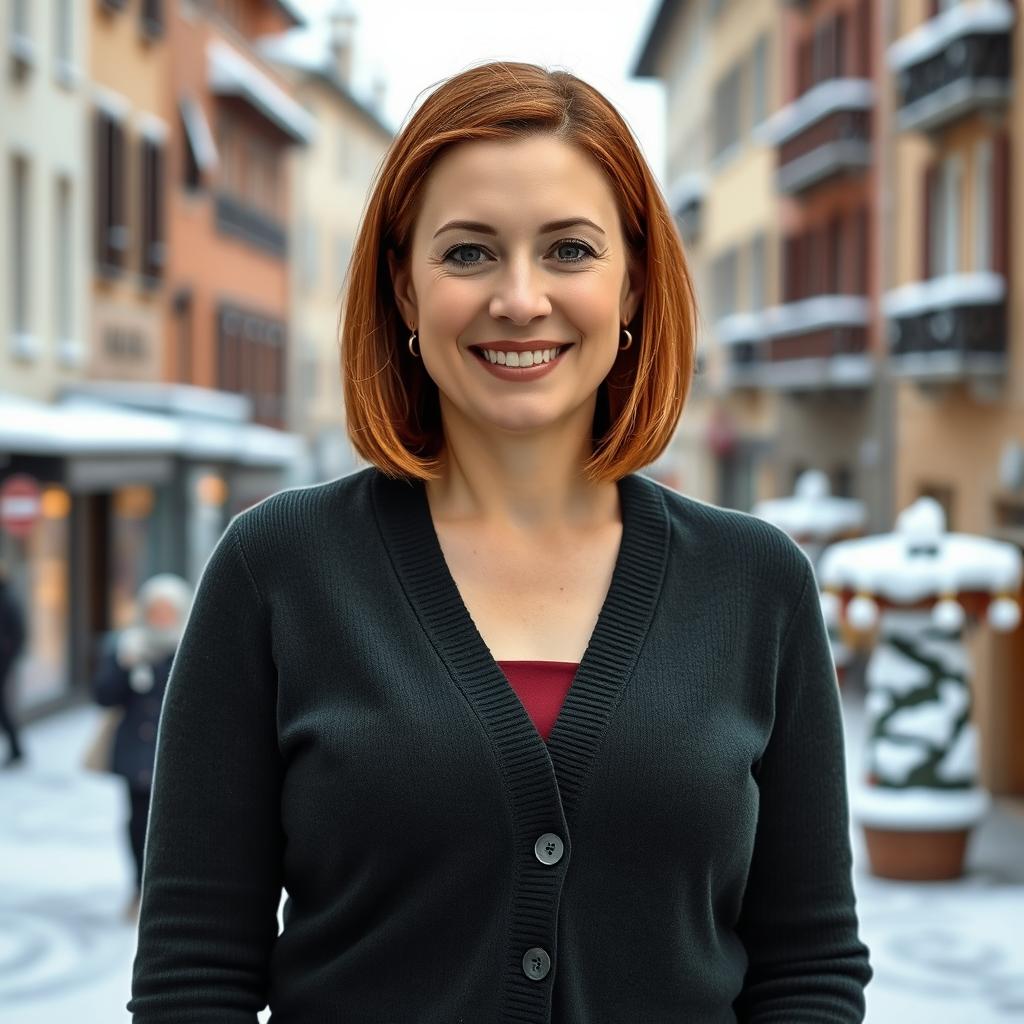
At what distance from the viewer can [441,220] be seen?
2252 mm

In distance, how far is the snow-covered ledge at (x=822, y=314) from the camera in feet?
77.1

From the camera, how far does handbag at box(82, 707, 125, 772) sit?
9273mm

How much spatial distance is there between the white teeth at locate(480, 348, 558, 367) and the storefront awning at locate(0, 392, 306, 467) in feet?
50.8

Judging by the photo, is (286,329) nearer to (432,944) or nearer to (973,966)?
(973,966)

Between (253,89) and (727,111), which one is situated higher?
(253,89)

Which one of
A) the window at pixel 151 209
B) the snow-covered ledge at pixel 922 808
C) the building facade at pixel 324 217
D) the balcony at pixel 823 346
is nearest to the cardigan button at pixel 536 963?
the snow-covered ledge at pixel 922 808

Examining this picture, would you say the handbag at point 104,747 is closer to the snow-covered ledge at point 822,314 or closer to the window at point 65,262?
the window at point 65,262

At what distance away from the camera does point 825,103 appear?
23.3m

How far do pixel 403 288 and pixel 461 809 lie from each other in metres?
0.64

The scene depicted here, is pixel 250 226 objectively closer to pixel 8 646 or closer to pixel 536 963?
pixel 8 646

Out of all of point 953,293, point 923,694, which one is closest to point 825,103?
point 953,293

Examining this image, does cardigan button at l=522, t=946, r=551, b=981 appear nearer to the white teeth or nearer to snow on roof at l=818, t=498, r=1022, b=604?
the white teeth

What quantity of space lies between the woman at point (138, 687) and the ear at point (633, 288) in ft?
22.3

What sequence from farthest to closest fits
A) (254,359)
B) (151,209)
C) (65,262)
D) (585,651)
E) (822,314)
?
1. (254,359)
2. (151,209)
3. (822,314)
4. (65,262)
5. (585,651)
